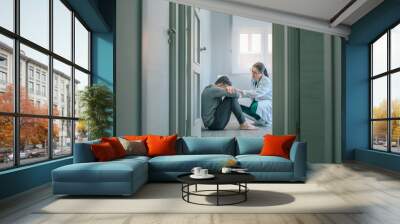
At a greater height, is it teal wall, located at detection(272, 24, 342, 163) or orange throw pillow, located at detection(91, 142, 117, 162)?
teal wall, located at detection(272, 24, 342, 163)

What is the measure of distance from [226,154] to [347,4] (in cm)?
312

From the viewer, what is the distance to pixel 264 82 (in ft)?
43.8

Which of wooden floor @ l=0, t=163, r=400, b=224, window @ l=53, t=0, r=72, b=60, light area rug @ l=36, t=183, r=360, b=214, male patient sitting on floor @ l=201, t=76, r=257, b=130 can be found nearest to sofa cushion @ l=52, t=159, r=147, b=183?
light area rug @ l=36, t=183, r=360, b=214

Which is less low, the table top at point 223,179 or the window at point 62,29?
the window at point 62,29

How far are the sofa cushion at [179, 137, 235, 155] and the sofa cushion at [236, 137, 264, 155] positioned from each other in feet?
0.34

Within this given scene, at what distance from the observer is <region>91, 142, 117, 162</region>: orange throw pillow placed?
5.49 m

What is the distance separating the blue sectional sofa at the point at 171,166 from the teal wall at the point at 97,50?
69 cm

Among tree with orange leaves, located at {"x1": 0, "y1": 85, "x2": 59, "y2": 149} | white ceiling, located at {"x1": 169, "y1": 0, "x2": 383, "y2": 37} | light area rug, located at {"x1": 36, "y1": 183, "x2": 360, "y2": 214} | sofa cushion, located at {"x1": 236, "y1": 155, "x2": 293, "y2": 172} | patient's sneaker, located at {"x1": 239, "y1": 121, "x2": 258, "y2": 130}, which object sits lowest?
light area rug, located at {"x1": 36, "y1": 183, "x2": 360, "y2": 214}

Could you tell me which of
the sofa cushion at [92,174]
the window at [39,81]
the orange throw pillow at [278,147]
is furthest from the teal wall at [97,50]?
the orange throw pillow at [278,147]

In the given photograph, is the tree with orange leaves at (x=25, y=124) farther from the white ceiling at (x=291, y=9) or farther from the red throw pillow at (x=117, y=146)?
the white ceiling at (x=291, y=9)

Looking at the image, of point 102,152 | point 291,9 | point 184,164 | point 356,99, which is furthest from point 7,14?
point 356,99

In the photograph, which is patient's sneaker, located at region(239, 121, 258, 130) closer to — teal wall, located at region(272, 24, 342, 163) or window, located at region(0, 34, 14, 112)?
teal wall, located at region(272, 24, 342, 163)

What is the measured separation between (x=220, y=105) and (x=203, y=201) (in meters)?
8.73

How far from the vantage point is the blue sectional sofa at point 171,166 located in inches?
186
